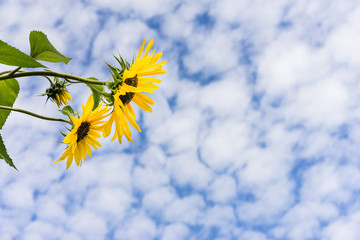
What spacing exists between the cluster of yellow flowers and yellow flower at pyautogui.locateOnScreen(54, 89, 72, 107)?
0.58 meters

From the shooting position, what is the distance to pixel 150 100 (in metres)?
2.07

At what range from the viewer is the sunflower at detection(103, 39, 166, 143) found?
185 centimetres

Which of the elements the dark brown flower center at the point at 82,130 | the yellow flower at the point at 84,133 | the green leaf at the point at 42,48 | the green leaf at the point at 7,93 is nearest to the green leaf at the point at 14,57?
the green leaf at the point at 42,48

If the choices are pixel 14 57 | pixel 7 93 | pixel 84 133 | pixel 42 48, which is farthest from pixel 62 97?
pixel 14 57

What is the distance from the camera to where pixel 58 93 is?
2.83 m

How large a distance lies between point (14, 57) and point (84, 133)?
1209 millimetres

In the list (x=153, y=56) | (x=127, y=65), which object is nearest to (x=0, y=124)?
(x=127, y=65)

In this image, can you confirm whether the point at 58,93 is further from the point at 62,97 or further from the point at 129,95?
the point at 129,95

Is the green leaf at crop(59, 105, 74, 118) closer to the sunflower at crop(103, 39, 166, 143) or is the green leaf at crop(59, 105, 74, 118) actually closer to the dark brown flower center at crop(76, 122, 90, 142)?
the dark brown flower center at crop(76, 122, 90, 142)

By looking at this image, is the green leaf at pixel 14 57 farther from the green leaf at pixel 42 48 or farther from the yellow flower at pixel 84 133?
the yellow flower at pixel 84 133

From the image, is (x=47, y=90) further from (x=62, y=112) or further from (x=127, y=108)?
(x=127, y=108)

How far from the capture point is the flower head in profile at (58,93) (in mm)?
2799

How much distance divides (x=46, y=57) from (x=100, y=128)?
0.69 meters

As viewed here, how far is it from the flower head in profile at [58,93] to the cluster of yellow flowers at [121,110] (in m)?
0.58
